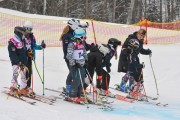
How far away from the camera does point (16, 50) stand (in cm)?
830

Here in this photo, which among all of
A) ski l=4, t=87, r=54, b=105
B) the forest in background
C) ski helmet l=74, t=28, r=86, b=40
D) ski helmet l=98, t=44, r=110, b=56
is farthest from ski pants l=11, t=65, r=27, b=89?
the forest in background

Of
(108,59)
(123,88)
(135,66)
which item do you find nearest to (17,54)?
(108,59)

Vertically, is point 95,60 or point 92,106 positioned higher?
point 95,60

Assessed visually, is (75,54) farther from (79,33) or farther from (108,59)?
(108,59)

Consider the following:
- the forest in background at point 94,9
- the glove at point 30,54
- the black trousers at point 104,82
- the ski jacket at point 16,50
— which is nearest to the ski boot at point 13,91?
the ski jacket at point 16,50

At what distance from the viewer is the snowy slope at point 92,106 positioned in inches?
275

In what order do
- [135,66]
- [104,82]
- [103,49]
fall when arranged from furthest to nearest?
[135,66], [104,82], [103,49]

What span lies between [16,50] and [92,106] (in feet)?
6.48

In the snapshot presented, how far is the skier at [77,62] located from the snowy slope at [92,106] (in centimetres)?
30

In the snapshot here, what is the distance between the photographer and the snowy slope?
275 inches

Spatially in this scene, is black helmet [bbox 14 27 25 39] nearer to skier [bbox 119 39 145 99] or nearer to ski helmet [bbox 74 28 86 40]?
ski helmet [bbox 74 28 86 40]

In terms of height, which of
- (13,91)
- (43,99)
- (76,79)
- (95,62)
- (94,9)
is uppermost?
(94,9)

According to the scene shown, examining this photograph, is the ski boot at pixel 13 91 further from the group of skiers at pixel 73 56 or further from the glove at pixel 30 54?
the glove at pixel 30 54

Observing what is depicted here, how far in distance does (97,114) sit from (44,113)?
1022 millimetres
